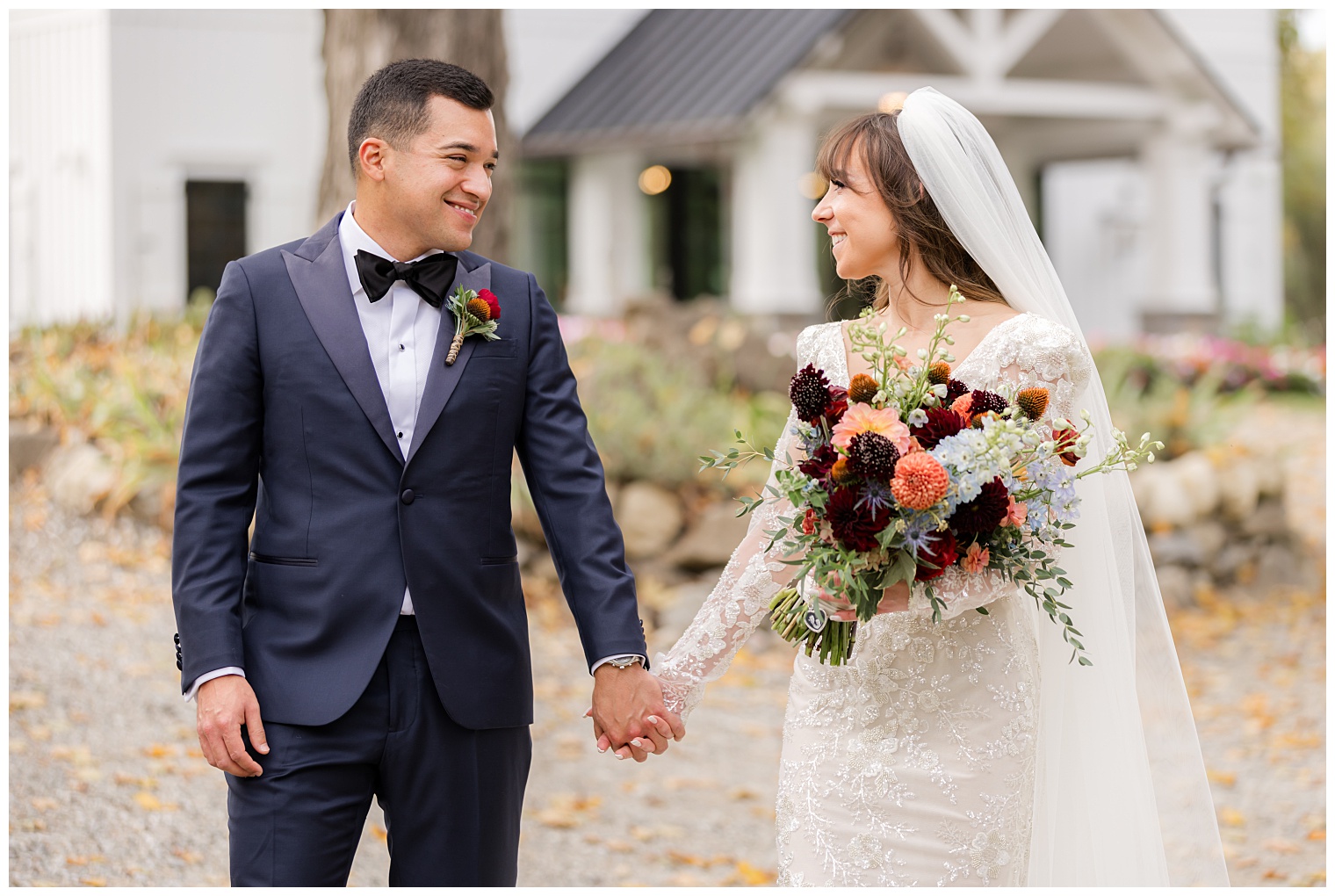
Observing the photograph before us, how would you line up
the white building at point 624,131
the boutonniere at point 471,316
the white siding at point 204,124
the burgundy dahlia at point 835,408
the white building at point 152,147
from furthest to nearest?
the white siding at point 204,124 → the white building at point 624,131 → the white building at point 152,147 → the boutonniere at point 471,316 → the burgundy dahlia at point 835,408

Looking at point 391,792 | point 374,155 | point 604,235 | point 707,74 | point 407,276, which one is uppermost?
point 707,74

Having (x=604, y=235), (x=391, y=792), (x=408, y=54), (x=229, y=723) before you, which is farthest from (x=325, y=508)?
(x=604, y=235)

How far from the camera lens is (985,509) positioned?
279cm

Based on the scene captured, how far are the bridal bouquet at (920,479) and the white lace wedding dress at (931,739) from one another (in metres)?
0.18

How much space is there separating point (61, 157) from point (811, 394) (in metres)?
14.1

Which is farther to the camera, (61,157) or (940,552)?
(61,157)

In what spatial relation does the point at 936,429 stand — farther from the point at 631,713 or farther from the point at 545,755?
the point at 545,755

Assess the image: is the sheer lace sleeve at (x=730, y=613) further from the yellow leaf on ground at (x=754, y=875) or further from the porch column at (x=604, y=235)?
the porch column at (x=604, y=235)

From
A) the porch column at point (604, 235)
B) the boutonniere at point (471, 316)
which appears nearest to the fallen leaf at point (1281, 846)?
the boutonniere at point (471, 316)

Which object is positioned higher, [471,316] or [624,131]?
[624,131]

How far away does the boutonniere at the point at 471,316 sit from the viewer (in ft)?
9.93

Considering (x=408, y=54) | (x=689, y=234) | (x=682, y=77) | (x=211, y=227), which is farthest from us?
(x=689, y=234)

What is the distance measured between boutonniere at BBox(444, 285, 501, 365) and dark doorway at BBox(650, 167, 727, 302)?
51.7 feet

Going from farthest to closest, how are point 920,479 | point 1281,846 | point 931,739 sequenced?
point 1281,846, point 931,739, point 920,479
